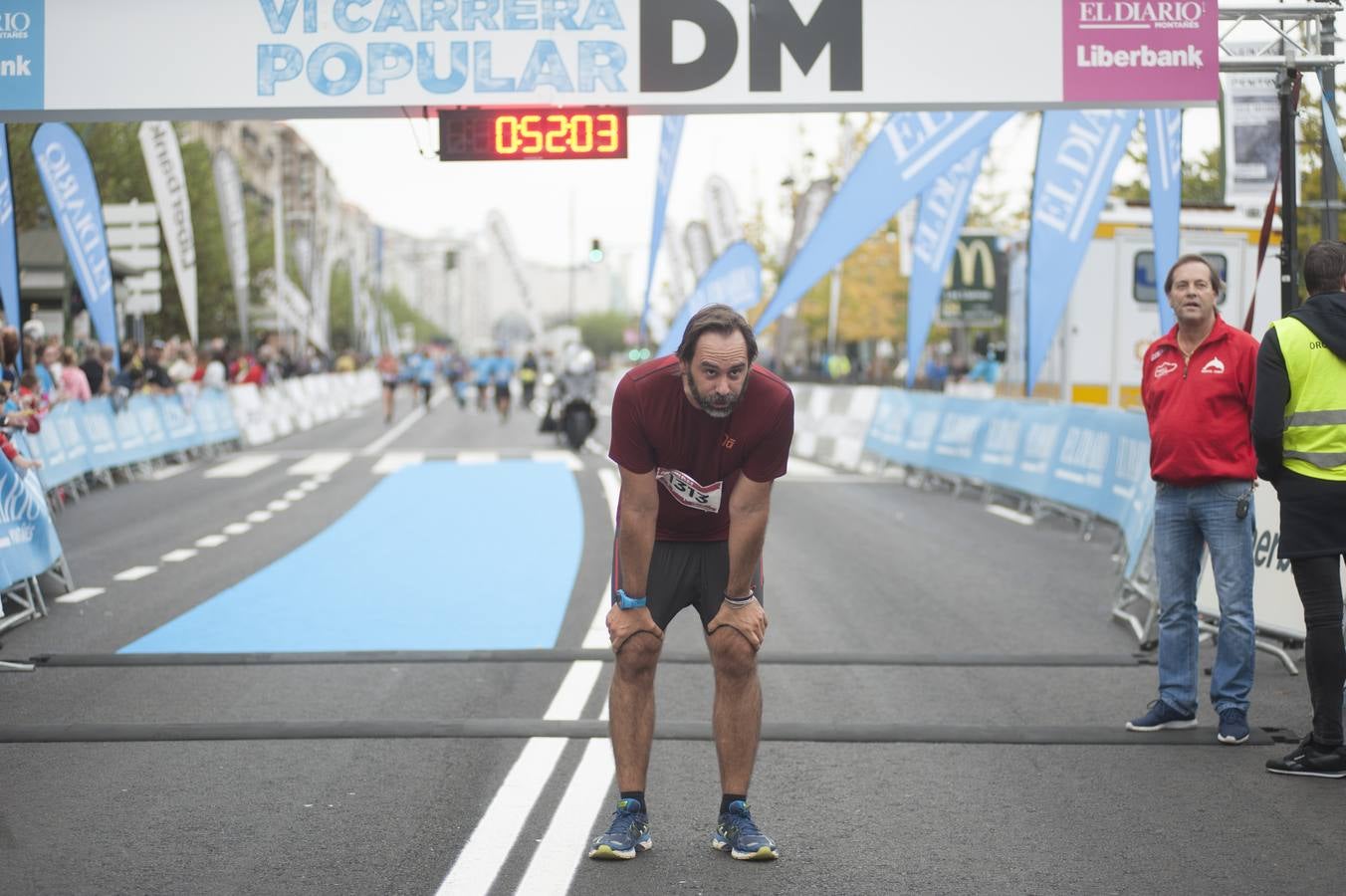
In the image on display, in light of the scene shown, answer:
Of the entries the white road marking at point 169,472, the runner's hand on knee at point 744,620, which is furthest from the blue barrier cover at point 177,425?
the runner's hand on knee at point 744,620

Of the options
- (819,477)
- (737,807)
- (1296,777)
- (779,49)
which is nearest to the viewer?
(737,807)

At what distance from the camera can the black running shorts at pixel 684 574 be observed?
535 centimetres

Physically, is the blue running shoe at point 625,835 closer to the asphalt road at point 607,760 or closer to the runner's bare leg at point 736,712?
the asphalt road at point 607,760

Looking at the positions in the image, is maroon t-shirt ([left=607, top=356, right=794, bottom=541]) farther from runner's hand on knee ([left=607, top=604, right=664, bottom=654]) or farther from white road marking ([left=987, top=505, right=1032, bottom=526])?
white road marking ([left=987, top=505, right=1032, bottom=526])

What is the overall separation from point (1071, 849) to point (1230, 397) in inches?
96.3

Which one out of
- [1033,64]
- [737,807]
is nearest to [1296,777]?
[737,807]

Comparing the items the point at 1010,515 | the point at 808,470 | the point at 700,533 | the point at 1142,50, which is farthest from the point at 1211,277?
the point at 808,470

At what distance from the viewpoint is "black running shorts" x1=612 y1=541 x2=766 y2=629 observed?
5.35 m

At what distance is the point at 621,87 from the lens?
10.2 metres

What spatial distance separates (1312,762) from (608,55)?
593 centimetres

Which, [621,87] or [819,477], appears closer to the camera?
[621,87]

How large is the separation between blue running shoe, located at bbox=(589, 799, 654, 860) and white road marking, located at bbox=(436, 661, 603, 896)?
1.01 feet

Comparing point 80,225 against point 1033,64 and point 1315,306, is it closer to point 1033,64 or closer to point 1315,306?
point 1033,64

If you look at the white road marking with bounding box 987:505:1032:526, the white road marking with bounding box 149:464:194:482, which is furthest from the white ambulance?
the white road marking with bounding box 149:464:194:482
